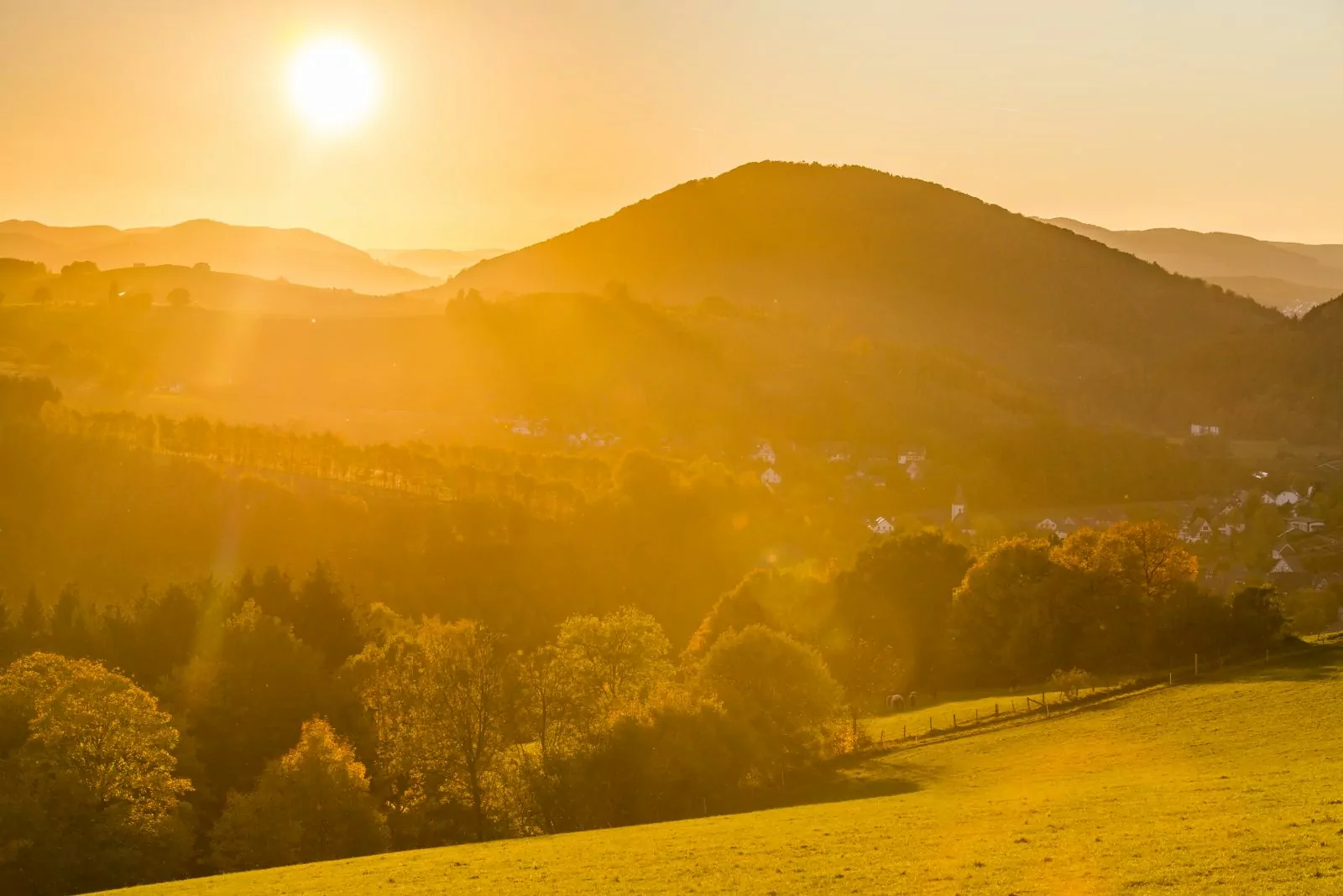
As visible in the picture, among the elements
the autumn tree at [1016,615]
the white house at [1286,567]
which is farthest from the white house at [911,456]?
the autumn tree at [1016,615]

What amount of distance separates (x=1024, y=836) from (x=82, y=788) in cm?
3022

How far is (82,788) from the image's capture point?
36.3 metres

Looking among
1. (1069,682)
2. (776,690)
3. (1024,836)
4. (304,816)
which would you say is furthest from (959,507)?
(1024,836)

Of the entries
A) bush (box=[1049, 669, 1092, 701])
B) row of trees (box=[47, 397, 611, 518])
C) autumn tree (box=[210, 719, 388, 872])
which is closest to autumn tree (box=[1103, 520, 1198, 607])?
bush (box=[1049, 669, 1092, 701])

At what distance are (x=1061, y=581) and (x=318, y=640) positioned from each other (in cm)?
4620

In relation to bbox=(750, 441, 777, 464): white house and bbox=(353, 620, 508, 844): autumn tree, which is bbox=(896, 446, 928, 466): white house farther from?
bbox=(353, 620, 508, 844): autumn tree

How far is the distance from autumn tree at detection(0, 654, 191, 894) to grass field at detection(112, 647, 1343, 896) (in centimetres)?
689

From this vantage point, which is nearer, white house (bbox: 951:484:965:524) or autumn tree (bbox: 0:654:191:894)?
autumn tree (bbox: 0:654:191:894)

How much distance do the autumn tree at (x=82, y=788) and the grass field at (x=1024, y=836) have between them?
6885 millimetres

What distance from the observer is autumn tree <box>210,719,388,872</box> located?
37.9 m

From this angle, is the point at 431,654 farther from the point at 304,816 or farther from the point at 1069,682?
the point at 1069,682

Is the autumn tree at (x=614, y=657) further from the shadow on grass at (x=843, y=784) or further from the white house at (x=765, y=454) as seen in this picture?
the white house at (x=765, y=454)

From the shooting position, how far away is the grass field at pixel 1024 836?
2284 centimetres

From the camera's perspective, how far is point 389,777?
48.4 metres
